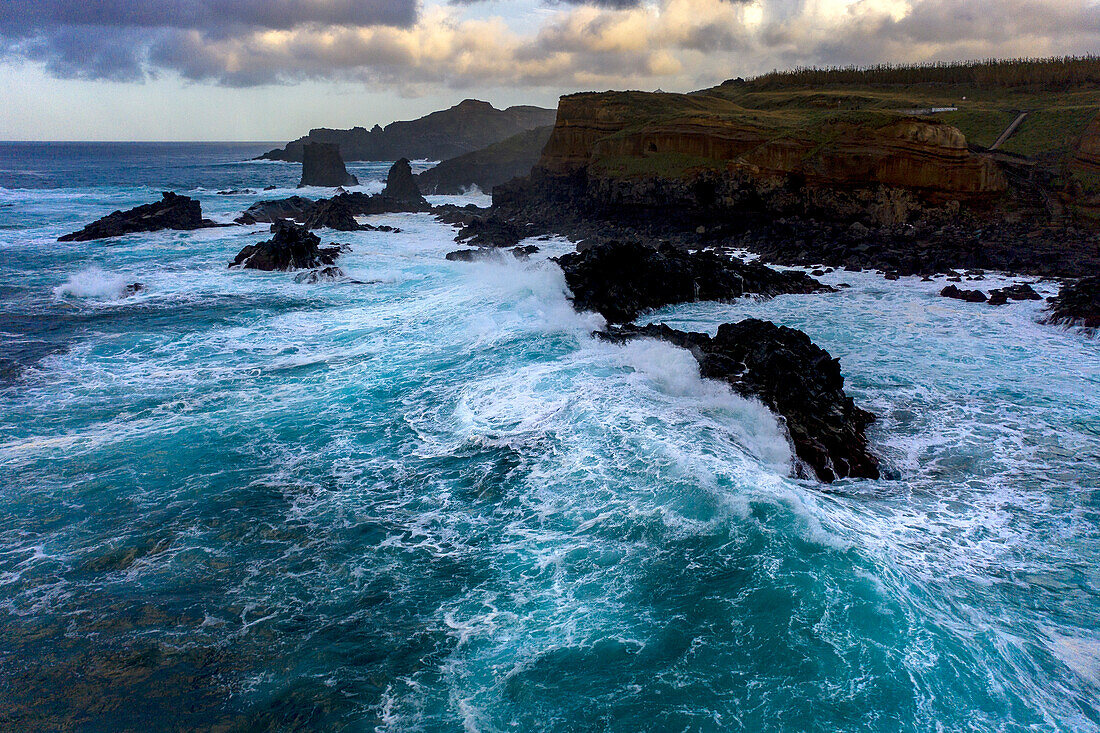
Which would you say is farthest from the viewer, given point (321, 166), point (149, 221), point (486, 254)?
point (321, 166)

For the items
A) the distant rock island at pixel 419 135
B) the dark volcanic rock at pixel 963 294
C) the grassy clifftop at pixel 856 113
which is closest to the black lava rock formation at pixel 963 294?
the dark volcanic rock at pixel 963 294

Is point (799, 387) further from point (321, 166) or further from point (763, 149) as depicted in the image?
point (321, 166)

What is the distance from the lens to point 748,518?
9664 mm

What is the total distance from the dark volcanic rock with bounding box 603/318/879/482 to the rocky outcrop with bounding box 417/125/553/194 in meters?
67.4

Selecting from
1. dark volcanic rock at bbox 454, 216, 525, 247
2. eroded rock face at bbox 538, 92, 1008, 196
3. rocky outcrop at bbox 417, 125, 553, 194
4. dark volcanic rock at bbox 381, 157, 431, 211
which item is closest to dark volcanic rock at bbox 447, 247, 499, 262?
dark volcanic rock at bbox 454, 216, 525, 247

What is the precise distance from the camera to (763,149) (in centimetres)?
3934

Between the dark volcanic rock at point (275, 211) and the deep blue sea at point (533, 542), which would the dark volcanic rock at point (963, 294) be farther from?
the dark volcanic rock at point (275, 211)

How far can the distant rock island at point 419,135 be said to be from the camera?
138 metres

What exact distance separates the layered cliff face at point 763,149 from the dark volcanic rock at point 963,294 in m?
12.3

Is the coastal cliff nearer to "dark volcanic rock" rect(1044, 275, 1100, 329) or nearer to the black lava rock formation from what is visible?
the black lava rock formation

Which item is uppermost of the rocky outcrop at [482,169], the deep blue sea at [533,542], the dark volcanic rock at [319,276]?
the rocky outcrop at [482,169]

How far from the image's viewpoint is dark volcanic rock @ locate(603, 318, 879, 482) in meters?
13.0

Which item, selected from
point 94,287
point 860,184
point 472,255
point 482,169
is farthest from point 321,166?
point 860,184

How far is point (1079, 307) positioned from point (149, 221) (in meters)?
51.5
